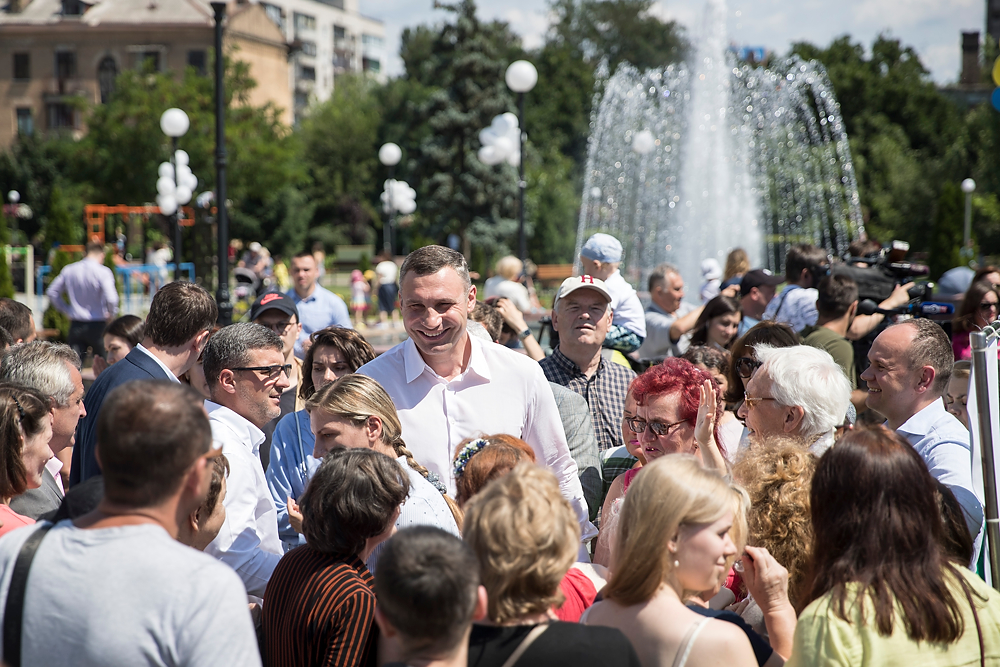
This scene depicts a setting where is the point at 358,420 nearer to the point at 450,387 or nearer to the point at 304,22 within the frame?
the point at 450,387

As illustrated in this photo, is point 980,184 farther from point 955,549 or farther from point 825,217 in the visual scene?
point 955,549

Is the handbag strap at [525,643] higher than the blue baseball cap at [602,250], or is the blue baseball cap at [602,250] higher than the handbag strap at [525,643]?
the blue baseball cap at [602,250]

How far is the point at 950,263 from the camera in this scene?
29000 millimetres

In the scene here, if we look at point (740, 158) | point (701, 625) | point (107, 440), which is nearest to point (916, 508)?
point (701, 625)

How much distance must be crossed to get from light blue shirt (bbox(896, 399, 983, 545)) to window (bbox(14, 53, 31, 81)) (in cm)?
7109

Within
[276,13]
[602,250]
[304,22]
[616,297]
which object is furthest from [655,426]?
[304,22]

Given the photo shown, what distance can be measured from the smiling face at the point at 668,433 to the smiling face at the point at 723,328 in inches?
120

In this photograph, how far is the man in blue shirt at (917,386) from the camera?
3801 mm

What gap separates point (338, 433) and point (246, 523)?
48 centimetres

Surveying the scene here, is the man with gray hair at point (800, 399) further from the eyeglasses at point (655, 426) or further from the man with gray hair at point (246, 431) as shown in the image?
the man with gray hair at point (246, 431)

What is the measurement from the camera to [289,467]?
4125 millimetres

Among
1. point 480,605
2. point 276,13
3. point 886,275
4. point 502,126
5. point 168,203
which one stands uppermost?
point 276,13

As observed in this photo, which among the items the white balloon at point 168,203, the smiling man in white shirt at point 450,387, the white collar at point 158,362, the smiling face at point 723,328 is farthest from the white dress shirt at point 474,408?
the white balloon at point 168,203

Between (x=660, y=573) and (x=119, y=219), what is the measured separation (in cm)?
4826
